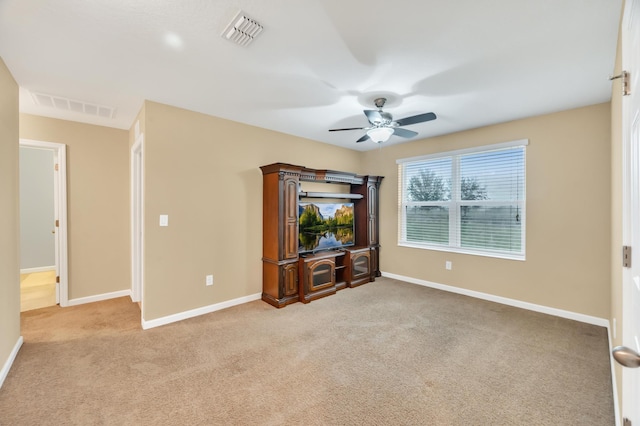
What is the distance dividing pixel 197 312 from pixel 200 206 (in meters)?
1.30

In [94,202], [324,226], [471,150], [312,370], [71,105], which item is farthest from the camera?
[324,226]

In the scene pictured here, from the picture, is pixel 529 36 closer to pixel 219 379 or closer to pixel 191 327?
pixel 219 379

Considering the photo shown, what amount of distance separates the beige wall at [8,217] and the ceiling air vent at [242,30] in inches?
74.7

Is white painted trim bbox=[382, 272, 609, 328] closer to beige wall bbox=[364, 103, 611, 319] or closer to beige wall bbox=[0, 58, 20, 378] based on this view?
beige wall bbox=[364, 103, 611, 319]

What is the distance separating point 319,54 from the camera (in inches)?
84.5

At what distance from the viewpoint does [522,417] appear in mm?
1761

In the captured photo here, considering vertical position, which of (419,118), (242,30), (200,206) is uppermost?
(242,30)

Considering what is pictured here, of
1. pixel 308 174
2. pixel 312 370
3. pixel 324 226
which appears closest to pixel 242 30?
pixel 308 174

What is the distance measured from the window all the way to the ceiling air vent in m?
3.46

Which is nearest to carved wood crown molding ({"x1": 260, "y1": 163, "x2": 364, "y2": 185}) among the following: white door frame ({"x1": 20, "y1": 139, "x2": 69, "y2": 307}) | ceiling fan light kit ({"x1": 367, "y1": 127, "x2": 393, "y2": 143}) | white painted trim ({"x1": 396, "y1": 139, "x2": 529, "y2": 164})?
white painted trim ({"x1": 396, "y1": 139, "x2": 529, "y2": 164})

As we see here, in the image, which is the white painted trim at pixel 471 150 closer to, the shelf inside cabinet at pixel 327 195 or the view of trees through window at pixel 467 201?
the view of trees through window at pixel 467 201

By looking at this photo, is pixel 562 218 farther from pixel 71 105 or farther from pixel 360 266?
pixel 71 105

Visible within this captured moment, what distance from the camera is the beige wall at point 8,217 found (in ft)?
7.03

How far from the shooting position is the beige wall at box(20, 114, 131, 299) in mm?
3703
